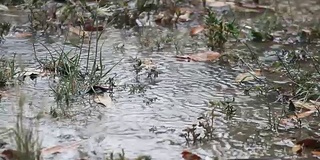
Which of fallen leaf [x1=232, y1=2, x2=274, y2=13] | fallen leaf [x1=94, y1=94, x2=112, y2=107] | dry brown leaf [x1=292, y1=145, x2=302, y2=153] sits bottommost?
dry brown leaf [x1=292, y1=145, x2=302, y2=153]

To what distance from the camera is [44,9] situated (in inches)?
190

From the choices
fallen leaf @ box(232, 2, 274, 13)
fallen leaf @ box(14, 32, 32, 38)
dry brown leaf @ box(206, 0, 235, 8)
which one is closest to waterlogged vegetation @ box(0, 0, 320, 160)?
fallen leaf @ box(14, 32, 32, 38)

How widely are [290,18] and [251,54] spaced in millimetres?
1252

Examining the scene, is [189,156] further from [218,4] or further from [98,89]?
[218,4]

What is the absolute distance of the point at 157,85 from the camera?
3312mm

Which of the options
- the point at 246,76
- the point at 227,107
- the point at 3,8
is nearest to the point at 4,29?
the point at 3,8

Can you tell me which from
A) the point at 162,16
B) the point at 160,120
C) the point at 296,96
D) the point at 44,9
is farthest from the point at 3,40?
the point at 296,96

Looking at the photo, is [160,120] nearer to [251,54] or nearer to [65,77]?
[65,77]

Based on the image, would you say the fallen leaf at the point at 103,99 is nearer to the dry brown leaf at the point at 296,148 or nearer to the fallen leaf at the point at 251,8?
the dry brown leaf at the point at 296,148

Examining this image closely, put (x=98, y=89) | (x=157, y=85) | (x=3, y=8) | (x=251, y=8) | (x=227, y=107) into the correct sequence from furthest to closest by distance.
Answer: (x=251, y=8), (x=3, y=8), (x=157, y=85), (x=98, y=89), (x=227, y=107)

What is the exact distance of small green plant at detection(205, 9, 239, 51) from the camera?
387 cm

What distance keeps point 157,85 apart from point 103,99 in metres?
0.36

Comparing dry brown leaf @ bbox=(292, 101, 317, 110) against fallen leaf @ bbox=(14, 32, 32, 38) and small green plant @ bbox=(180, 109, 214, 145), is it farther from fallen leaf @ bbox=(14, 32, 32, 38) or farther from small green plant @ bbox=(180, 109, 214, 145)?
fallen leaf @ bbox=(14, 32, 32, 38)

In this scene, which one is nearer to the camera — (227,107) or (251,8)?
(227,107)
